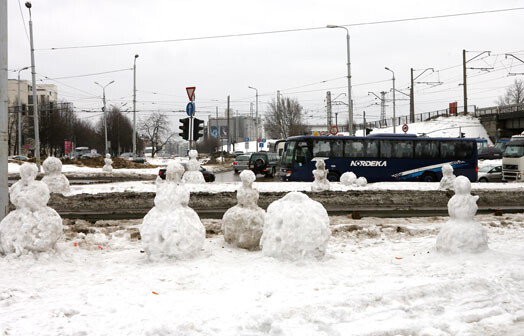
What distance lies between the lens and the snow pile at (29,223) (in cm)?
647

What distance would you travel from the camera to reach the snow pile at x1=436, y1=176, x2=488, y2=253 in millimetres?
7094

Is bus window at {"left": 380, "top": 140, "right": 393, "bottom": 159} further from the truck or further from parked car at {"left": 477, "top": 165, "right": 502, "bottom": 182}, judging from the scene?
the truck

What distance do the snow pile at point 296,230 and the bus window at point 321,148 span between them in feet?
55.6

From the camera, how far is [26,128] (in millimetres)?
61562

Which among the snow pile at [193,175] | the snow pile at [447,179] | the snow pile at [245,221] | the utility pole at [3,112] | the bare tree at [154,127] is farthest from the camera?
the bare tree at [154,127]

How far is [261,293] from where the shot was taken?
5.38 m

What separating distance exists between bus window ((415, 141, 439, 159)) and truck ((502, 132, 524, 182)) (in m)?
4.28

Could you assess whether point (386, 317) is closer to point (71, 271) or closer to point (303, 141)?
point (71, 271)

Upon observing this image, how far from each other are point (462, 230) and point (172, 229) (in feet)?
15.0

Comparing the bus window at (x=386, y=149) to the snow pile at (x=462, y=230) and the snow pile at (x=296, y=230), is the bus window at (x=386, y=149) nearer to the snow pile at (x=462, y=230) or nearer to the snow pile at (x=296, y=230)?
the snow pile at (x=462, y=230)

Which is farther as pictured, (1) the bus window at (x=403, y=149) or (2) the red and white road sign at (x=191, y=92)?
(1) the bus window at (x=403, y=149)

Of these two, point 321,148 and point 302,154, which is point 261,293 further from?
point 321,148

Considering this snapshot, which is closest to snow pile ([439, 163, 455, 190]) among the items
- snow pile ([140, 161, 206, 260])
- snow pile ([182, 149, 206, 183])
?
snow pile ([182, 149, 206, 183])

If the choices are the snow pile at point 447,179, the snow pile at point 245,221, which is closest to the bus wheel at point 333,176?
the snow pile at point 447,179
